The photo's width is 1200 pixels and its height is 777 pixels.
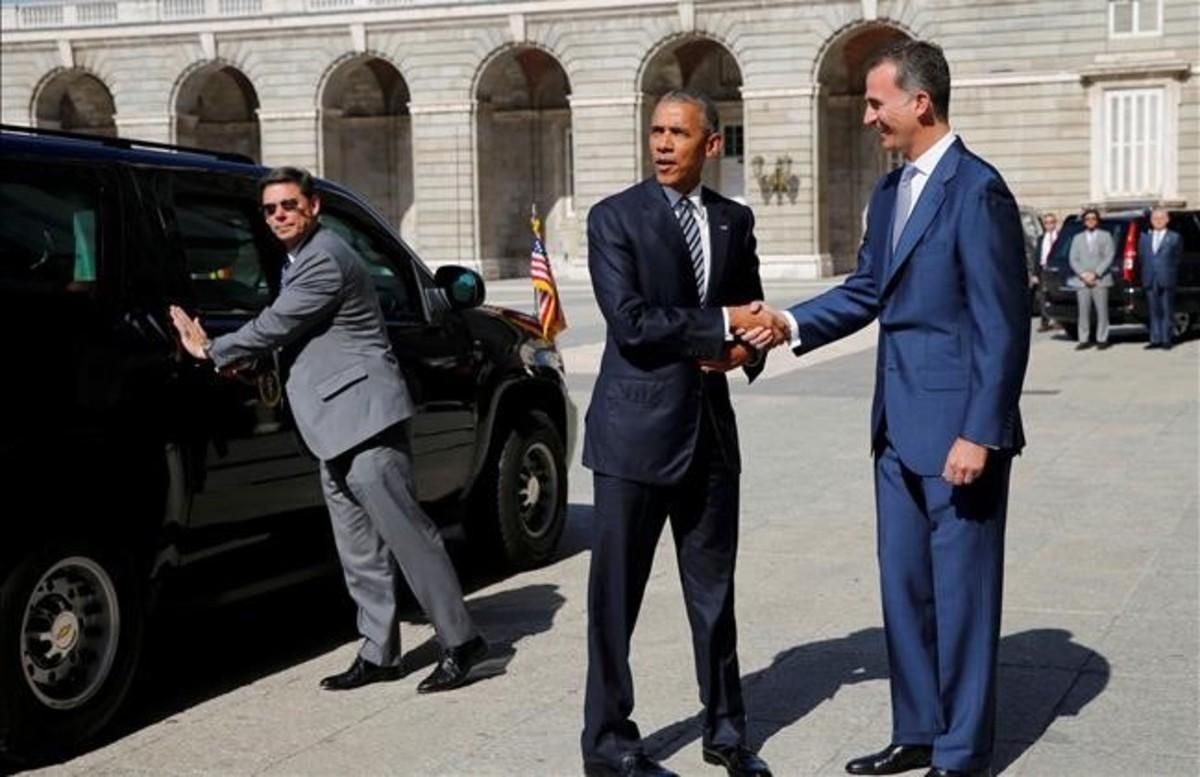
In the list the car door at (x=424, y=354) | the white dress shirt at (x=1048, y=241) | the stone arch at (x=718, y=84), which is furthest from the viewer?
the stone arch at (x=718, y=84)

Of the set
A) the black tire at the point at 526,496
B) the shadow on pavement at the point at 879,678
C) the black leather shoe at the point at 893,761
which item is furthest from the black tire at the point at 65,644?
the black tire at the point at 526,496

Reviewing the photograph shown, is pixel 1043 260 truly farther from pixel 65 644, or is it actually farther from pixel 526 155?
pixel 526 155

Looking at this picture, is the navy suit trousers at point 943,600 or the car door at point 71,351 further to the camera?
the car door at point 71,351

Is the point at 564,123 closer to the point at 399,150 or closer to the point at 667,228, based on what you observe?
the point at 399,150

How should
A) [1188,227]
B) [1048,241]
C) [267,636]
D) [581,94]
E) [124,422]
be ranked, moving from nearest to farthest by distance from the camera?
[124,422], [267,636], [1188,227], [1048,241], [581,94]

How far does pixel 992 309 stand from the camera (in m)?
4.80

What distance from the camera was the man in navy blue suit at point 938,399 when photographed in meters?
4.82

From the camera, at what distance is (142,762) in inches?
216

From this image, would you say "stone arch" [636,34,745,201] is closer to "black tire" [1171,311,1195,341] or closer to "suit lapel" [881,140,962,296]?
"black tire" [1171,311,1195,341]

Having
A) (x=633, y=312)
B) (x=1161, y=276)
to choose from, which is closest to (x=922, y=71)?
(x=633, y=312)

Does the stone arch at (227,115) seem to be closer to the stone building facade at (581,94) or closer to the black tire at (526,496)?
the stone building facade at (581,94)

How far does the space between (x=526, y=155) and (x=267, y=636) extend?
4469 centimetres

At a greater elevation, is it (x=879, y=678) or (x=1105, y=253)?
(x=1105, y=253)

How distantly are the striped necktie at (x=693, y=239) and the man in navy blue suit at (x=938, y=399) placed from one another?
25cm
